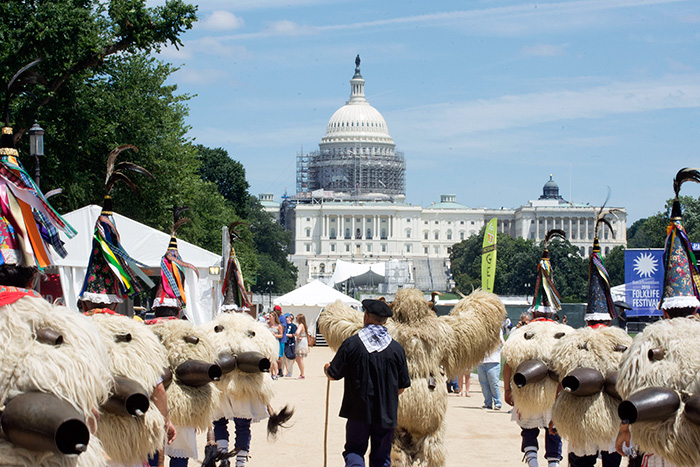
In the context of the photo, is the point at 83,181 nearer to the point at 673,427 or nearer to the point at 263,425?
the point at 263,425

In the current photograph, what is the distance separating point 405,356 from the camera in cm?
766

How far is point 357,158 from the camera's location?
167875 mm

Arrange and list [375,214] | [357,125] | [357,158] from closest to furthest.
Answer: [375,214]
[357,158]
[357,125]

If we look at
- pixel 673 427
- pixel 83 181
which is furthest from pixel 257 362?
pixel 83 181

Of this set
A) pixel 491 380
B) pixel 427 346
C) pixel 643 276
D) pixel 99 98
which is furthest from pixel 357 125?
pixel 427 346

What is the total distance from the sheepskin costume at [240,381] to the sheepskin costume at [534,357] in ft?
7.60

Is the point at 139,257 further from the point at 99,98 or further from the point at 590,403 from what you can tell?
the point at 590,403

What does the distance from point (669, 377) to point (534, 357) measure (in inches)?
151

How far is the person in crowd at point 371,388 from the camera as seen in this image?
7.15m

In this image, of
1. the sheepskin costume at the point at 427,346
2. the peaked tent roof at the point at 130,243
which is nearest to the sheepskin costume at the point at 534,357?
the sheepskin costume at the point at 427,346

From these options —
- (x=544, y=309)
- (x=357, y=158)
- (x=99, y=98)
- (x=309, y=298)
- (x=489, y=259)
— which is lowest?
(x=309, y=298)

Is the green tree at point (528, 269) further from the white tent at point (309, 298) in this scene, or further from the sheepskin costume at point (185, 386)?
the sheepskin costume at point (185, 386)

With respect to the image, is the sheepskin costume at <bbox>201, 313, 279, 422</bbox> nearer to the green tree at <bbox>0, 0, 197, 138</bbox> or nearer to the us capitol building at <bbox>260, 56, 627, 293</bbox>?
the green tree at <bbox>0, 0, 197, 138</bbox>

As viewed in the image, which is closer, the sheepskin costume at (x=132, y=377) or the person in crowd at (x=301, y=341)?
the sheepskin costume at (x=132, y=377)
